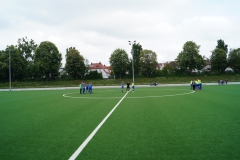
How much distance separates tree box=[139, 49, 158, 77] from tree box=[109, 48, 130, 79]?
527cm

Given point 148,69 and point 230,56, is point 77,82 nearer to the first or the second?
point 148,69

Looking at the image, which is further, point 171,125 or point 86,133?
→ point 171,125

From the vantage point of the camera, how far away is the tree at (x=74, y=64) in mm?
59781

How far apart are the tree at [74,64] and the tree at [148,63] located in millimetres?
20370

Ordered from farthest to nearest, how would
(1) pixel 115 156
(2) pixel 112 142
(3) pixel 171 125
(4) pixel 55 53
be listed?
(4) pixel 55 53, (3) pixel 171 125, (2) pixel 112 142, (1) pixel 115 156

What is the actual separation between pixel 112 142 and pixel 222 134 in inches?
134

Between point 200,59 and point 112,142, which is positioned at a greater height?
point 200,59

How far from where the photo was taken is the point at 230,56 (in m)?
64.8

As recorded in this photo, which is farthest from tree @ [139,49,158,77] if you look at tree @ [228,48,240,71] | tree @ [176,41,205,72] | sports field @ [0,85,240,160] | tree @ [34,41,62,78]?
sports field @ [0,85,240,160]

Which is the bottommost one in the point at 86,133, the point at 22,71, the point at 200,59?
the point at 86,133

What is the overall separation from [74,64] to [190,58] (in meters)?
37.7

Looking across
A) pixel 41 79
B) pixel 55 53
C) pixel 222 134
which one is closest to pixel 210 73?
pixel 55 53

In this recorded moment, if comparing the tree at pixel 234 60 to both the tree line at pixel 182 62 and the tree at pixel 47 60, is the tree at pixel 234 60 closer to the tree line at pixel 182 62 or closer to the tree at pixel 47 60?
the tree line at pixel 182 62

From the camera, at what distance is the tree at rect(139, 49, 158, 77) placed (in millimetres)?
62594
